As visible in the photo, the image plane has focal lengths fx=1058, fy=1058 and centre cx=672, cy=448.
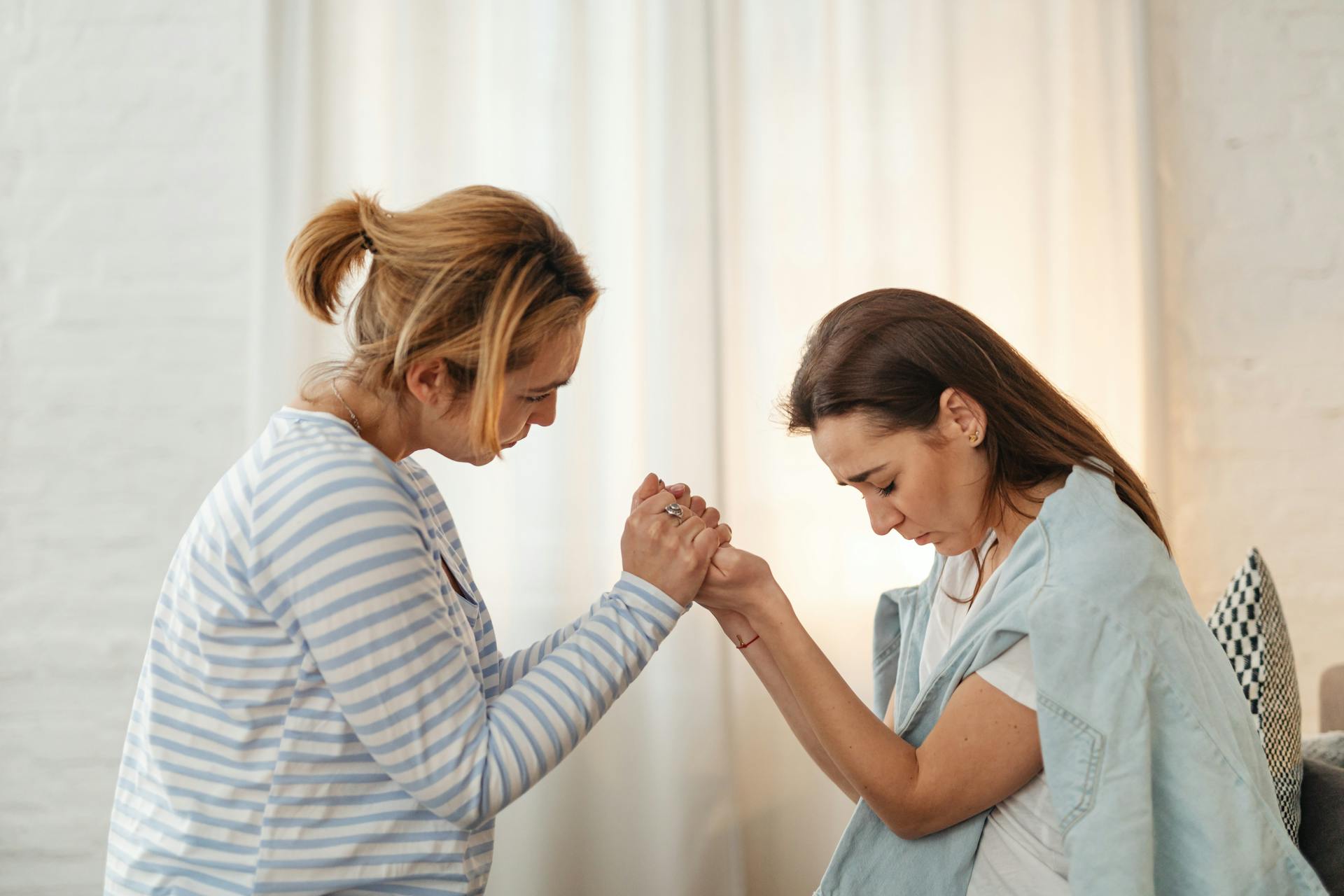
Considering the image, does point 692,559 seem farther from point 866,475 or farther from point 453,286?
point 453,286

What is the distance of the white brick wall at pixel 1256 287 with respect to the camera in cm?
242

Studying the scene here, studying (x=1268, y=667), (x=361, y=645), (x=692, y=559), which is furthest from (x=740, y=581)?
(x=1268, y=667)

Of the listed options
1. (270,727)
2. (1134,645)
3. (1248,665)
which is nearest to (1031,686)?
(1134,645)

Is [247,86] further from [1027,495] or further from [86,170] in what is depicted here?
[1027,495]

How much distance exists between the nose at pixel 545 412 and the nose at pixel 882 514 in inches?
16.9

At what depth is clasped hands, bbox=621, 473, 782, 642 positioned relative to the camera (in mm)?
1235

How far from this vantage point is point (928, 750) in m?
1.25

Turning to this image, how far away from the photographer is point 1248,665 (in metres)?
1.50

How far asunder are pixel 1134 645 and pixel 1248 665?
19.0 inches

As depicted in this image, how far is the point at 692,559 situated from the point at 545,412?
0.25 metres

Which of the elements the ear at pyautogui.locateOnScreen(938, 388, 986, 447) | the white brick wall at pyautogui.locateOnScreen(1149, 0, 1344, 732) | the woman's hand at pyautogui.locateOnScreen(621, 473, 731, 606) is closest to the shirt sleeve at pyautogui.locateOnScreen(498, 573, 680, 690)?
the woman's hand at pyautogui.locateOnScreen(621, 473, 731, 606)

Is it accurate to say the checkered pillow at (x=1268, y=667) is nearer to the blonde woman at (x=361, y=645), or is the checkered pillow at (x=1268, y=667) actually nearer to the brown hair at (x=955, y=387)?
the brown hair at (x=955, y=387)

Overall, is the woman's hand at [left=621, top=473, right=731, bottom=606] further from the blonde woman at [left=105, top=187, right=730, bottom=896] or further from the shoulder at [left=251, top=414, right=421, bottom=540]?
the shoulder at [left=251, top=414, right=421, bottom=540]

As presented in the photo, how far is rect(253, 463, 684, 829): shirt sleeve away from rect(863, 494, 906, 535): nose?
547 millimetres
